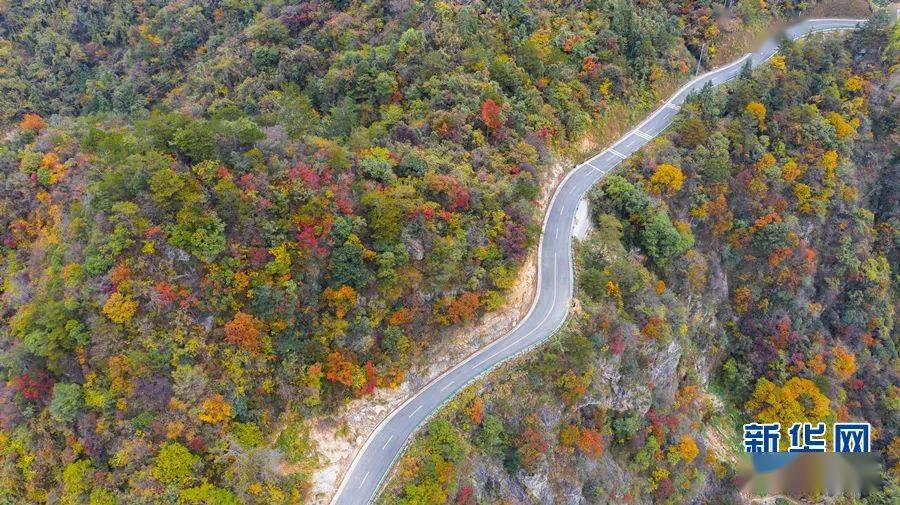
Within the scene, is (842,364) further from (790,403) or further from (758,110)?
(758,110)

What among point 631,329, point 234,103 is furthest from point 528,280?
point 234,103

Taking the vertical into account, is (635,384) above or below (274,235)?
below

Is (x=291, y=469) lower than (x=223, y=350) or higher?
lower

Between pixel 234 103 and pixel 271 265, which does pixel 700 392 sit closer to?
pixel 271 265

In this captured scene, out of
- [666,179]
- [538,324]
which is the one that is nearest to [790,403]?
[666,179]

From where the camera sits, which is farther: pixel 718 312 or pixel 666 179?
pixel 718 312

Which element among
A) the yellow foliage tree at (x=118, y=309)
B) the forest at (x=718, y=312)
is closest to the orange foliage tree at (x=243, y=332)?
the yellow foliage tree at (x=118, y=309)

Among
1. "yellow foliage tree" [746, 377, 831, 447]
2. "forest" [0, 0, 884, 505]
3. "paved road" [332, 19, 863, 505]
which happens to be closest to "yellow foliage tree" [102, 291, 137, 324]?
"forest" [0, 0, 884, 505]

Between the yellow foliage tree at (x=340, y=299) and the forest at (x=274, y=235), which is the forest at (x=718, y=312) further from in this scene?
the yellow foliage tree at (x=340, y=299)
